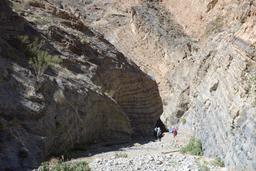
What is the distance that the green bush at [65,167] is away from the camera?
13044mm

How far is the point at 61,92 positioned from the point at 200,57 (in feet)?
39.2

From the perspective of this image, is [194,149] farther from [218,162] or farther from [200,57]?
[200,57]

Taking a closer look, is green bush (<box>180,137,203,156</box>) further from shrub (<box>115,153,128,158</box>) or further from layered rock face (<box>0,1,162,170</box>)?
layered rock face (<box>0,1,162,170</box>)

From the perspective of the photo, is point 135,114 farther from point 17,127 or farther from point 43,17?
point 17,127

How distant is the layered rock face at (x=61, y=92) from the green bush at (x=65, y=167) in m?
0.43

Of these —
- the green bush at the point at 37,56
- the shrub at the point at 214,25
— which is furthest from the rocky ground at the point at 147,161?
the shrub at the point at 214,25

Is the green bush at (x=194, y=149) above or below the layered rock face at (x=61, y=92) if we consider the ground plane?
below

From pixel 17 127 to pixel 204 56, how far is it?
12994 millimetres

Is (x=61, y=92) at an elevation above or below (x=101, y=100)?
below

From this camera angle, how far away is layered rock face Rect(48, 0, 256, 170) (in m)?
13.7

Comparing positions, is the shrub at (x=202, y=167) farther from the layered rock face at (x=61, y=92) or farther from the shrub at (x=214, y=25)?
the shrub at (x=214, y=25)

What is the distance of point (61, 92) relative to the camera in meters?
17.0

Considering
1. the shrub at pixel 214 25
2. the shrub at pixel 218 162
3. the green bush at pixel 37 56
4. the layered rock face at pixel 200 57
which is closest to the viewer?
the layered rock face at pixel 200 57

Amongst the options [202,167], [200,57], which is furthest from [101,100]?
[200,57]
